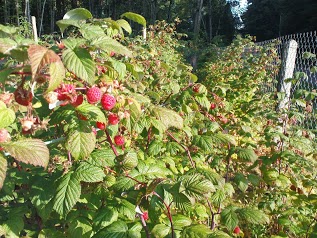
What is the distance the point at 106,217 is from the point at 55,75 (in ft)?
1.74

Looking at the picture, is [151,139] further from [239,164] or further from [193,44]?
[193,44]

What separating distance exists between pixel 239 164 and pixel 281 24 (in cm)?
2631

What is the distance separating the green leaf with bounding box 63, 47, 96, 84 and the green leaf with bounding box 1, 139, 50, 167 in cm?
21

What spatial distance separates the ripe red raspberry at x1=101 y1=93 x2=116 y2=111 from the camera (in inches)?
35.4

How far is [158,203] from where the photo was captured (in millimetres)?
1010

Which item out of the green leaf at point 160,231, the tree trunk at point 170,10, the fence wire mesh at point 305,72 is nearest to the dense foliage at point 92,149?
the green leaf at point 160,231

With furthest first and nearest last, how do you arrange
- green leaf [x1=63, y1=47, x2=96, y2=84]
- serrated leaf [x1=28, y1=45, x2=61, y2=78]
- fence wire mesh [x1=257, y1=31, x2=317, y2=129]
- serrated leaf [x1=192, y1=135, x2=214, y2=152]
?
fence wire mesh [x1=257, y1=31, x2=317, y2=129], serrated leaf [x1=192, y1=135, x2=214, y2=152], green leaf [x1=63, y1=47, x2=96, y2=84], serrated leaf [x1=28, y1=45, x2=61, y2=78]

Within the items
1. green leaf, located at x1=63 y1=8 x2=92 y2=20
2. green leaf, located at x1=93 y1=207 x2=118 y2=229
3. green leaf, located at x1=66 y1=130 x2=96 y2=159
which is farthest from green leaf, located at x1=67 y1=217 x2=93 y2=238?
green leaf, located at x1=63 y1=8 x2=92 y2=20

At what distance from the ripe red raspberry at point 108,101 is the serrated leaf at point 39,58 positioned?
0.21m

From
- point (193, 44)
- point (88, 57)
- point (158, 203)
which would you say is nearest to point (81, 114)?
point (88, 57)

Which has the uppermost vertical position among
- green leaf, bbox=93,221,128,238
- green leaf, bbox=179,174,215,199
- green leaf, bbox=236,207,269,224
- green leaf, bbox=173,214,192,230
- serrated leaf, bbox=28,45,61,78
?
serrated leaf, bbox=28,45,61,78

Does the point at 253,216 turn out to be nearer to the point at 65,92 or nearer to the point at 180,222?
the point at 180,222

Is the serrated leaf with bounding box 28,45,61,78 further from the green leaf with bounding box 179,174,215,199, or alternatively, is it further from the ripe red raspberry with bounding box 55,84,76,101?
the green leaf with bounding box 179,174,215,199

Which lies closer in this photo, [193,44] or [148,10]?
[193,44]
